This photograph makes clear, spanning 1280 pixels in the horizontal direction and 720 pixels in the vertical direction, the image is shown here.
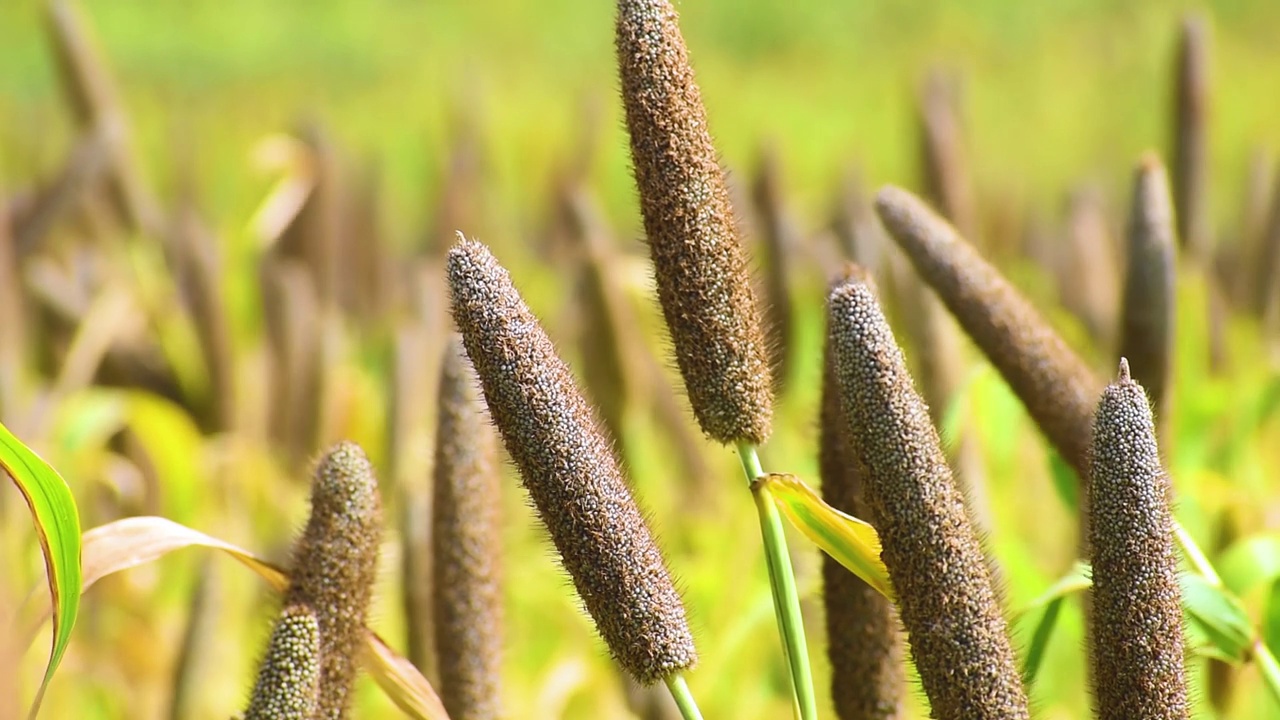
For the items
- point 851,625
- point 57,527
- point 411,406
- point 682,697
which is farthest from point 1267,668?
point 411,406

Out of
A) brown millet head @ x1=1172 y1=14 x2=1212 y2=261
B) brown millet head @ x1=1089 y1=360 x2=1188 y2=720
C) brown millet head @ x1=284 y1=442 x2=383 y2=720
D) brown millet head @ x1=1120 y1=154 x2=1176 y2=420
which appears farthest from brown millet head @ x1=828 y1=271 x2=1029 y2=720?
brown millet head @ x1=1172 y1=14 x2=1212 y2=261

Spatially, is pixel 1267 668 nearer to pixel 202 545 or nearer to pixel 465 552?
pixel 465 552

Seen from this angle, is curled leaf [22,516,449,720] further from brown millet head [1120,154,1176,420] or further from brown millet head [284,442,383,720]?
brown millet head [1120,154,1176,420]

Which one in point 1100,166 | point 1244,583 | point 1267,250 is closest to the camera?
point 1244,583

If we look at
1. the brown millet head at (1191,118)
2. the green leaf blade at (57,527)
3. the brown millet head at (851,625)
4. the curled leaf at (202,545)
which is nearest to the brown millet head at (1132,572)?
the brown millet head at (851,625)

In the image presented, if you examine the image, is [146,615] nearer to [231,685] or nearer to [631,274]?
[231,685]

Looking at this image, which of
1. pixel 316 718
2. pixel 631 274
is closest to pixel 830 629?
pixel 316 718
